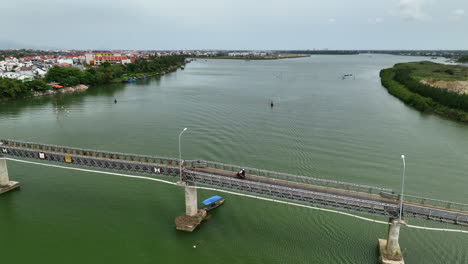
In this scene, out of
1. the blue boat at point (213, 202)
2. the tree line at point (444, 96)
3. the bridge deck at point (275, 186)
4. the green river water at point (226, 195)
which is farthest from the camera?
the tree line at point (444, 96)

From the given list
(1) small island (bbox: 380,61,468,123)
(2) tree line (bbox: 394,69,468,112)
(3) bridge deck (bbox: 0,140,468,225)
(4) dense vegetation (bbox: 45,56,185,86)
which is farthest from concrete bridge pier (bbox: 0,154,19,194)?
(4) dense vegetation (bbox: 45,56,185,86)

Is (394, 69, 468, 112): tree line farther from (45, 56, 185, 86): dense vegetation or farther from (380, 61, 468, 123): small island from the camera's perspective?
(45, 56, 185, 86): dense vegetation

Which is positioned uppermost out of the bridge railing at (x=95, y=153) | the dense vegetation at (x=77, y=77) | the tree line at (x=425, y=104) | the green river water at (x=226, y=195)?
the dense vegetation at (x=77, y=77)

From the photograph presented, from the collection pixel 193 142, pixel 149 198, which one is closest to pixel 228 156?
pixel 193 142

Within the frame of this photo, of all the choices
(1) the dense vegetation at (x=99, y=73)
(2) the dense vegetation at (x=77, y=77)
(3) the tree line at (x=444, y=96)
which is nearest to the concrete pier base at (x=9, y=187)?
(2) the dense vegetation at (x=77, y=77)

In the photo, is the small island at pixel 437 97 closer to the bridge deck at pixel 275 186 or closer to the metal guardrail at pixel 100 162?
the bridge deck at pixel 275 186

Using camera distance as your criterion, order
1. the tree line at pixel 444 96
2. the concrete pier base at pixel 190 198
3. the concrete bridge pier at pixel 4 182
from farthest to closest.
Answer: the tree line at pixel 444 96, the concrete bridge pier at pixel 4 182, the concrete pier base at pixel 190 198
